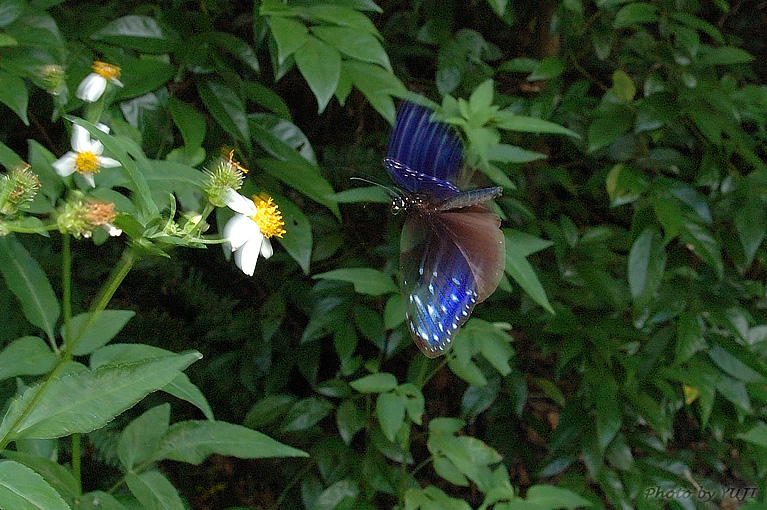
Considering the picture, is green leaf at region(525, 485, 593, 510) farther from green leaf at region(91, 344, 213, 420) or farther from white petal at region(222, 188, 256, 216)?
white petal at region(222, 188, 256, 216)

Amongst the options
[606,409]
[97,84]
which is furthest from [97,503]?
[606,409]

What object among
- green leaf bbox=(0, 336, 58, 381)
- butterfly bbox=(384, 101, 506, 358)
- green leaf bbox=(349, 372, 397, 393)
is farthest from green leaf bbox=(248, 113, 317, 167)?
green leaf bbox=(0, 336, 58, 381)

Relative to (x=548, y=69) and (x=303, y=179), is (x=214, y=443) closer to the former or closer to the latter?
(x=303, y=179)

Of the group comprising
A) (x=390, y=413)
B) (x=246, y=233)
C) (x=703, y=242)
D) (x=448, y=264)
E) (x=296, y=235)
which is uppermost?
(x=246, y=233)

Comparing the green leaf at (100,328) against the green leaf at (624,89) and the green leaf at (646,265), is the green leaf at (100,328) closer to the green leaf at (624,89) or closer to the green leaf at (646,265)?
the green leaf at (646,265)

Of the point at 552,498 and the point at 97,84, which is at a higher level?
the point at 97,84
